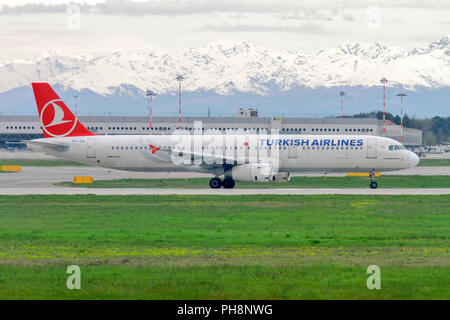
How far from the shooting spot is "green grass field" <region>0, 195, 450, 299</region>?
1728 centimetres

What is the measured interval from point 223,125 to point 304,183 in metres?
93.3

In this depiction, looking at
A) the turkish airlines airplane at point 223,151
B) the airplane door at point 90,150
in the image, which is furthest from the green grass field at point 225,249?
the airplane door at point 90,150

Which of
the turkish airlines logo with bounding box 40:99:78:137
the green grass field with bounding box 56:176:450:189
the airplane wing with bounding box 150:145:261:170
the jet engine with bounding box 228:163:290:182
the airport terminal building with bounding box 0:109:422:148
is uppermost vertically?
the airport terminal building with bounding box 0:109:422:148

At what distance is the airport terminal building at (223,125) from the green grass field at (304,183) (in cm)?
8051

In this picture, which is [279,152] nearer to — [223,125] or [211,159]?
[211,159]

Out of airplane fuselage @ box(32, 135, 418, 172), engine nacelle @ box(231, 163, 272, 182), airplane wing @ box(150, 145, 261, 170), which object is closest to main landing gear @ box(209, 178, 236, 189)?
airplane wing @ box(150, 145, 261, 170)

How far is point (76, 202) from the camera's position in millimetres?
42625

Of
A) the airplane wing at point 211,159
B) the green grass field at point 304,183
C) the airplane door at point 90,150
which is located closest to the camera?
the airplane wing at point 211,159

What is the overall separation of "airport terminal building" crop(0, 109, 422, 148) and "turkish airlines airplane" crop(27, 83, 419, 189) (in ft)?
299

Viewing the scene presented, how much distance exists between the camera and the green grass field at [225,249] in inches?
680

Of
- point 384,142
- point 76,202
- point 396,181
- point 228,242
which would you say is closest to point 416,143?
point 396,181

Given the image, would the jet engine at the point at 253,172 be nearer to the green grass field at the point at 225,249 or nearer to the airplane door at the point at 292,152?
the airplane door at the point at 292,152

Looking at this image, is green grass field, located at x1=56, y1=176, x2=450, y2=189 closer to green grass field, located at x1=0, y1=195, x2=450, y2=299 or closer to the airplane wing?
the airplane wing

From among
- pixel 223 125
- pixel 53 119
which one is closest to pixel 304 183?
pixel 53 119
